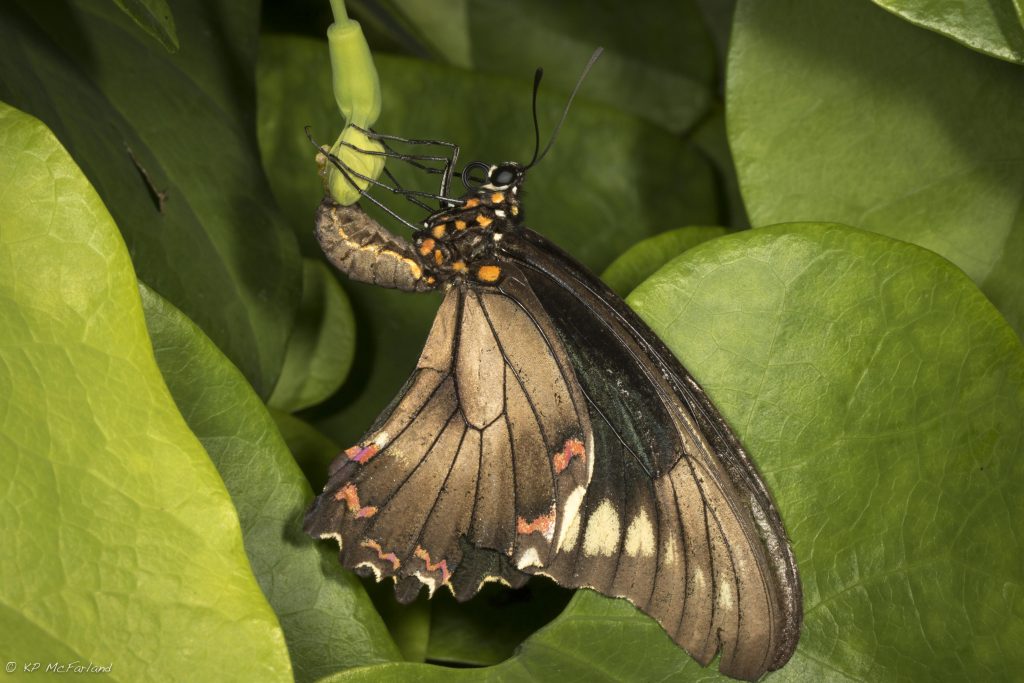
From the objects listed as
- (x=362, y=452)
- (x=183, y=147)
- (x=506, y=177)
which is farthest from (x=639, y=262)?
(x=183, y=147)

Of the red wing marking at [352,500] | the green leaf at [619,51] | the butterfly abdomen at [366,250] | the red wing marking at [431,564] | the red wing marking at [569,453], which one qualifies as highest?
the green leaf at [619,51]

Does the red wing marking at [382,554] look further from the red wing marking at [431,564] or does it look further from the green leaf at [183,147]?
the green leaf at [183,147]

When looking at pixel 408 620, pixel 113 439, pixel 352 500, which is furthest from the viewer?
pixel 408 620

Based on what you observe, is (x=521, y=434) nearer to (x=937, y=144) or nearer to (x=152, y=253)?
(x=152, y=253)

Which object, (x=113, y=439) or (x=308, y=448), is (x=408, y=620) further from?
(x=113, y=439)

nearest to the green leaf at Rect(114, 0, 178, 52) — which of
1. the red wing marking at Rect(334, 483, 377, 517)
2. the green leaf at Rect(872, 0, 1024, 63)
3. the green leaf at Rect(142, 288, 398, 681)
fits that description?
the green leaf at Rect(142, 288, 398, 681)

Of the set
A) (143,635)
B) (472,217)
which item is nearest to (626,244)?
(472,217)

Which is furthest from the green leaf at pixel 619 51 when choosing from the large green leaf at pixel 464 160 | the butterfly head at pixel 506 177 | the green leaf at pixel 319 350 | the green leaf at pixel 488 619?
the green leaf at pixel 488 619
